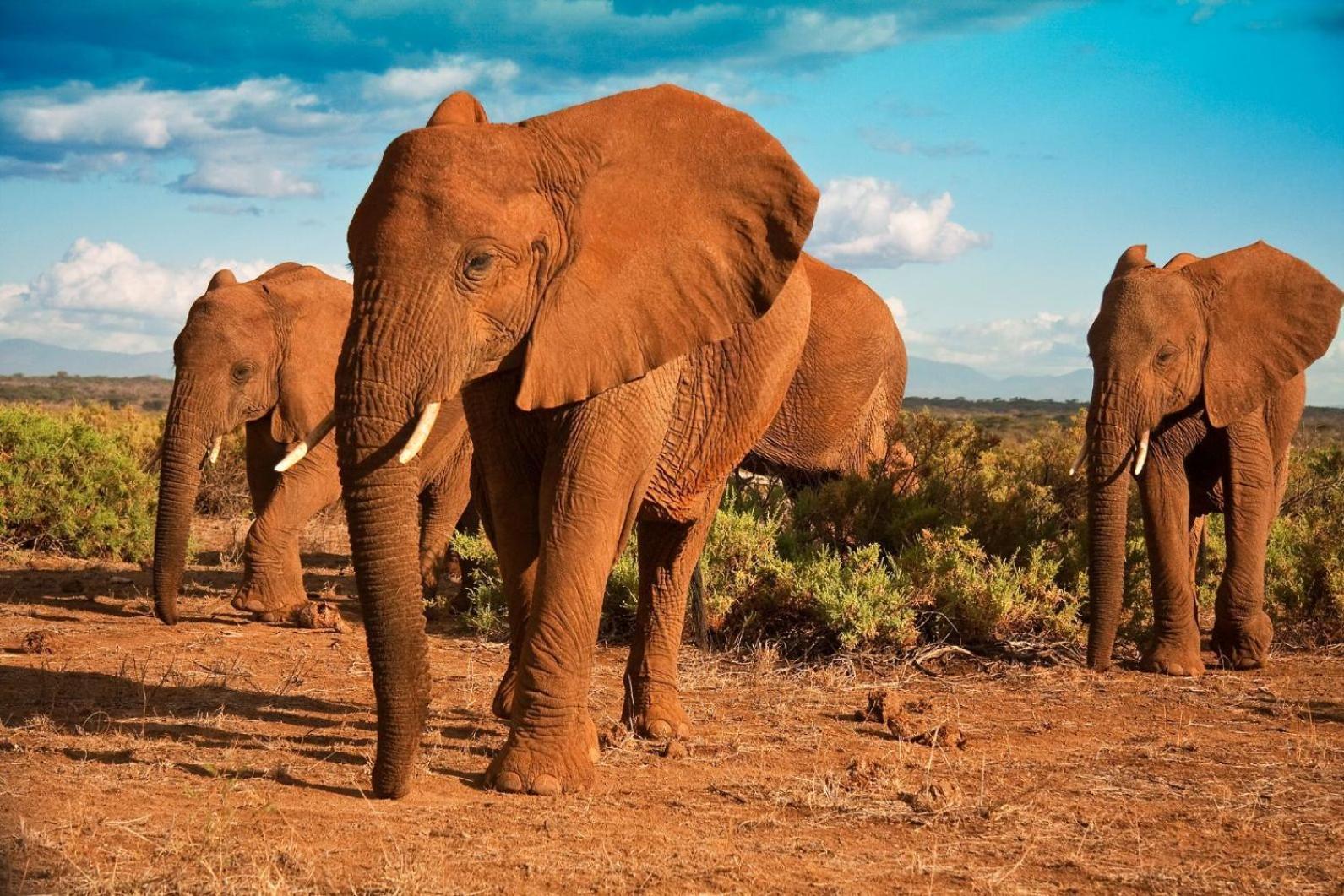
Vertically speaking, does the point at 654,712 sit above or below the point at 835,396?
below

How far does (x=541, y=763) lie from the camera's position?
6000 mm

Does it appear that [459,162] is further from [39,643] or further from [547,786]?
[39,643]

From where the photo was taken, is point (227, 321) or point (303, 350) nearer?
point (227, 321)

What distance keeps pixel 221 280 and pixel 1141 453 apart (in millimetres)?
6908

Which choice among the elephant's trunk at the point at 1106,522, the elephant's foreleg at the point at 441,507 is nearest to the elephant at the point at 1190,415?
the elephant's trunk at the point at 1106,522

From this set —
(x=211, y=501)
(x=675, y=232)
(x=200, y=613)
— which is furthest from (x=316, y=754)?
(x=211, y=501)

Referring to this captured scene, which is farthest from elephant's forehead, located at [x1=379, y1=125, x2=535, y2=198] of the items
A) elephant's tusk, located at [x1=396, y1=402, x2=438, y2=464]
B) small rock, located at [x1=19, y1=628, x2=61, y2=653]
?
small rock, located at [x1=19, y1=628, x2=61, y2=653]

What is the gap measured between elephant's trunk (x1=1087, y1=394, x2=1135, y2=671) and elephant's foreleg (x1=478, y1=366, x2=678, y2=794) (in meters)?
4.53

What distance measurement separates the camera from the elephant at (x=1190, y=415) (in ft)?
31.6

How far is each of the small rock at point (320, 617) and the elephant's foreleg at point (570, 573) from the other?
186 inches

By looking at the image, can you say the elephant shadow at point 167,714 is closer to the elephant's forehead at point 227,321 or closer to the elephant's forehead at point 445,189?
the elephant's forehead at point 445,189

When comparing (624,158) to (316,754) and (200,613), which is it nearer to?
(316,754)

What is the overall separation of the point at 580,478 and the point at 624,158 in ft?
4.19

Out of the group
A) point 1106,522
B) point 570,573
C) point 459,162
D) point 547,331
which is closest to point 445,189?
point 459,162
